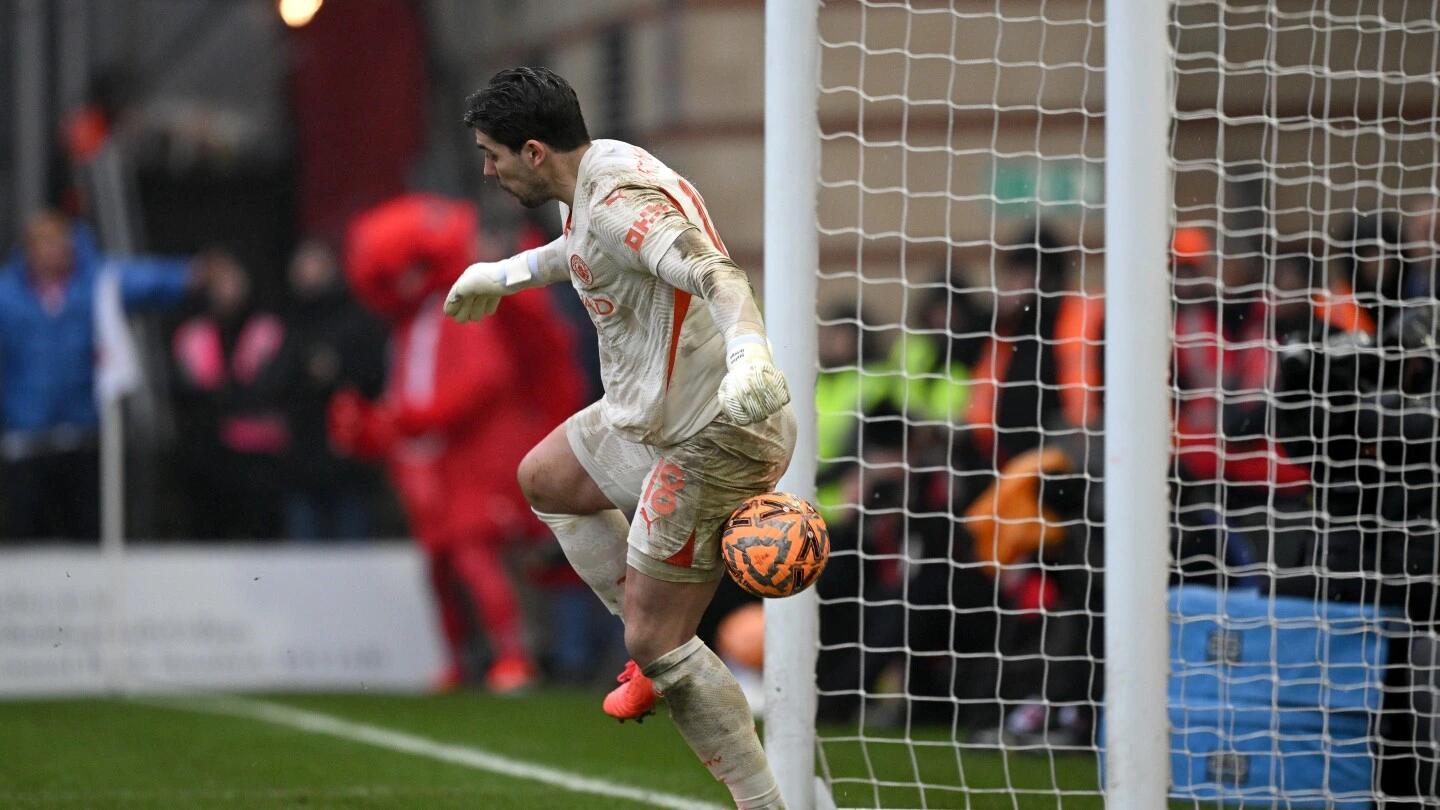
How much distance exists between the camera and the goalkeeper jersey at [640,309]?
14.8ft

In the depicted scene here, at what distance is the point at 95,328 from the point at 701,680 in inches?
289

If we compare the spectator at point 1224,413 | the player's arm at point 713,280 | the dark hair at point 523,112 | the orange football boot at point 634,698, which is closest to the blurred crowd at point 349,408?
the spectator at point 1224,413

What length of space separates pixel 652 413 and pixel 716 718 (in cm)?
80

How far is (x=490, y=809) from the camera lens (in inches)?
231

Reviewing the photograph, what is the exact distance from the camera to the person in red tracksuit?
10273mm

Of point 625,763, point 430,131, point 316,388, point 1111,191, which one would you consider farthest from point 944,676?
point 430,131

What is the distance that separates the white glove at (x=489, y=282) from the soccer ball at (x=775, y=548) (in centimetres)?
108

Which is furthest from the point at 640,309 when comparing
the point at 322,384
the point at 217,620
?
the point at 322,384

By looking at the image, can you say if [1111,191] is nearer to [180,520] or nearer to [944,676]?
[944,676]

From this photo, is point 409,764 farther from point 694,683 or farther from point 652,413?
point 652,413

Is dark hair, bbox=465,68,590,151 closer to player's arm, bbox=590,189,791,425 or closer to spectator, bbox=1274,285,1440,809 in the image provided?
player's arm, bbox=590,189,791,425

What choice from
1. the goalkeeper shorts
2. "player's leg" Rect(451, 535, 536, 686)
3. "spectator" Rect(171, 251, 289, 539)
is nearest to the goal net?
the goalkeeper shorts

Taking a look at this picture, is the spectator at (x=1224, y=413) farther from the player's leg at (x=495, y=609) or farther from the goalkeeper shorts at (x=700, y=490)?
the player's leg at (x=495, y=609)

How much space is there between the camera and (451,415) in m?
10.4
